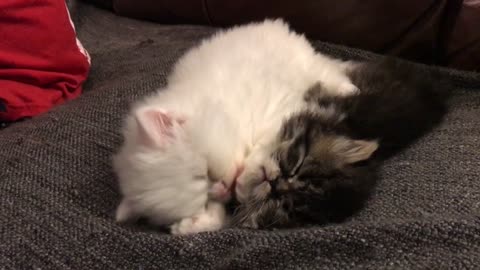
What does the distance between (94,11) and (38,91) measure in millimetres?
790

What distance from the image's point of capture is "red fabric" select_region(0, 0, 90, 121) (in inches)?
50.7

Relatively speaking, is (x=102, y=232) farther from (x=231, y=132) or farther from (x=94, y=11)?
(x=94, y=11)

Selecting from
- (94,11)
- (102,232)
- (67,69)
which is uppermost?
(102,232)

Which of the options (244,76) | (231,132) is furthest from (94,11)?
(231,132)

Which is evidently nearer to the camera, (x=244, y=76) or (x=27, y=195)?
(x=27, y=195)

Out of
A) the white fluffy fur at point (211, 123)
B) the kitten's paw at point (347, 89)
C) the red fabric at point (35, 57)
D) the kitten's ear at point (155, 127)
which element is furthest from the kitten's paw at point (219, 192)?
Answer: the red fabric at point (35, 57)

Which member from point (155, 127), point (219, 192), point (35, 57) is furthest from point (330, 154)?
point (35, 57)

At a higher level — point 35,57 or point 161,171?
point 161,171

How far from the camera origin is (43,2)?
1363 mm

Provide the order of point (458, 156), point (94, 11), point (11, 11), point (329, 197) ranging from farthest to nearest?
point (94, 11)
point (11, 11)
point (458, 156)
point (329, 197)

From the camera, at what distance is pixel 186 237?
0.78 metres

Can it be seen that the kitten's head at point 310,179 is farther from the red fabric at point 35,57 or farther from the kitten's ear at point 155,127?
the red fabric at point 35,57

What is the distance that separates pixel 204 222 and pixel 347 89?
453 mm

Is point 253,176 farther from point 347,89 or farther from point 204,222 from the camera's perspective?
point 347,89
